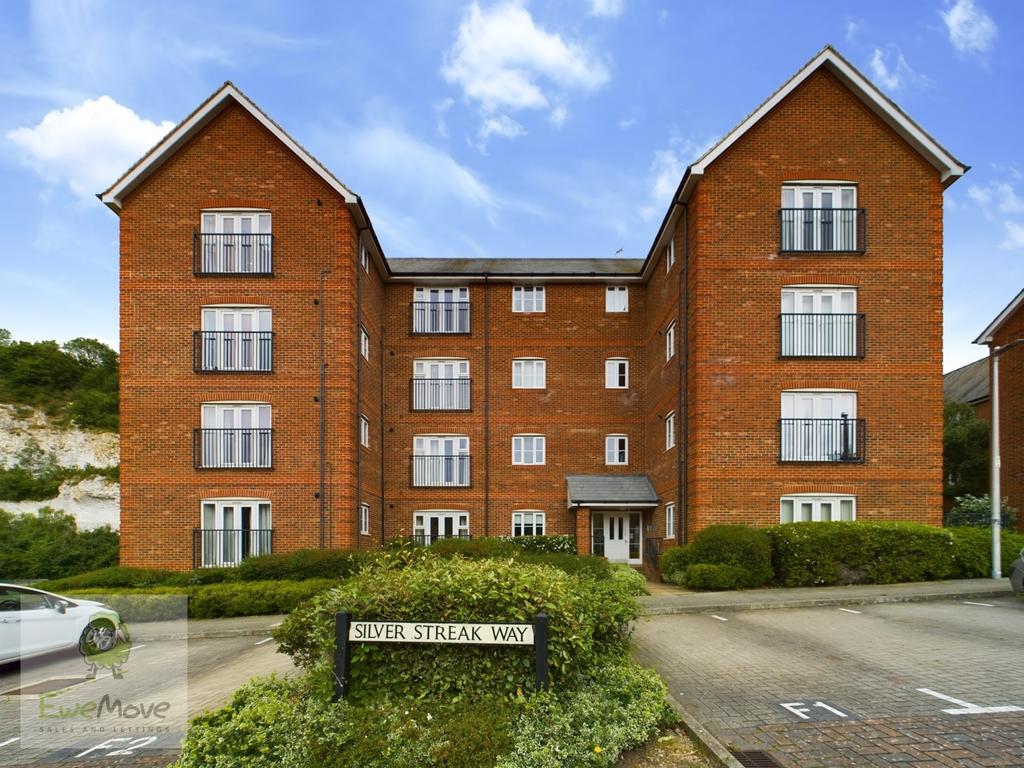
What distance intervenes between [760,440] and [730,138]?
8.10 meters

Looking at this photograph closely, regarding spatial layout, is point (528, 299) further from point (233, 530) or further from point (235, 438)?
point (233, 530)

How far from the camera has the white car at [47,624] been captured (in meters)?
9.71

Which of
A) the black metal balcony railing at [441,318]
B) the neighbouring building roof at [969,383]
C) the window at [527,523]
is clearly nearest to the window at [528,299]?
the black metal balcony railing at [441,318]

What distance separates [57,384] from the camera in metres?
43.8

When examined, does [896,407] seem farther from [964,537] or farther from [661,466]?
[661,466]

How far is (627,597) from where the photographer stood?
23.3ft

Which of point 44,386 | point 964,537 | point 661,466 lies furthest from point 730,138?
point 44,386

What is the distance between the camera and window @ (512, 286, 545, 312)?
83.6 feet

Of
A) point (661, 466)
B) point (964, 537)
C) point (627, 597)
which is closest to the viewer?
point (627, 597)

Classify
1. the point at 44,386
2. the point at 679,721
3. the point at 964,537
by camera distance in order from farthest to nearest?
the point at 44,386 → the point at 964,537 → the point at 679,721

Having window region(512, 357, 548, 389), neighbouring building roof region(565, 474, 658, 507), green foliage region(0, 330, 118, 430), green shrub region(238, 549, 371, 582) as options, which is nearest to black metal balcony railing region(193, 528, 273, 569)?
green shrub region(238, 549, 371, 582)

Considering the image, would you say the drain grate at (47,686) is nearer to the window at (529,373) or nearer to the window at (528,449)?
the window at (528,449)

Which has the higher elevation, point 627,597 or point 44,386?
point 44,386

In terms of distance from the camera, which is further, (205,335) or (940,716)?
(205,335)
